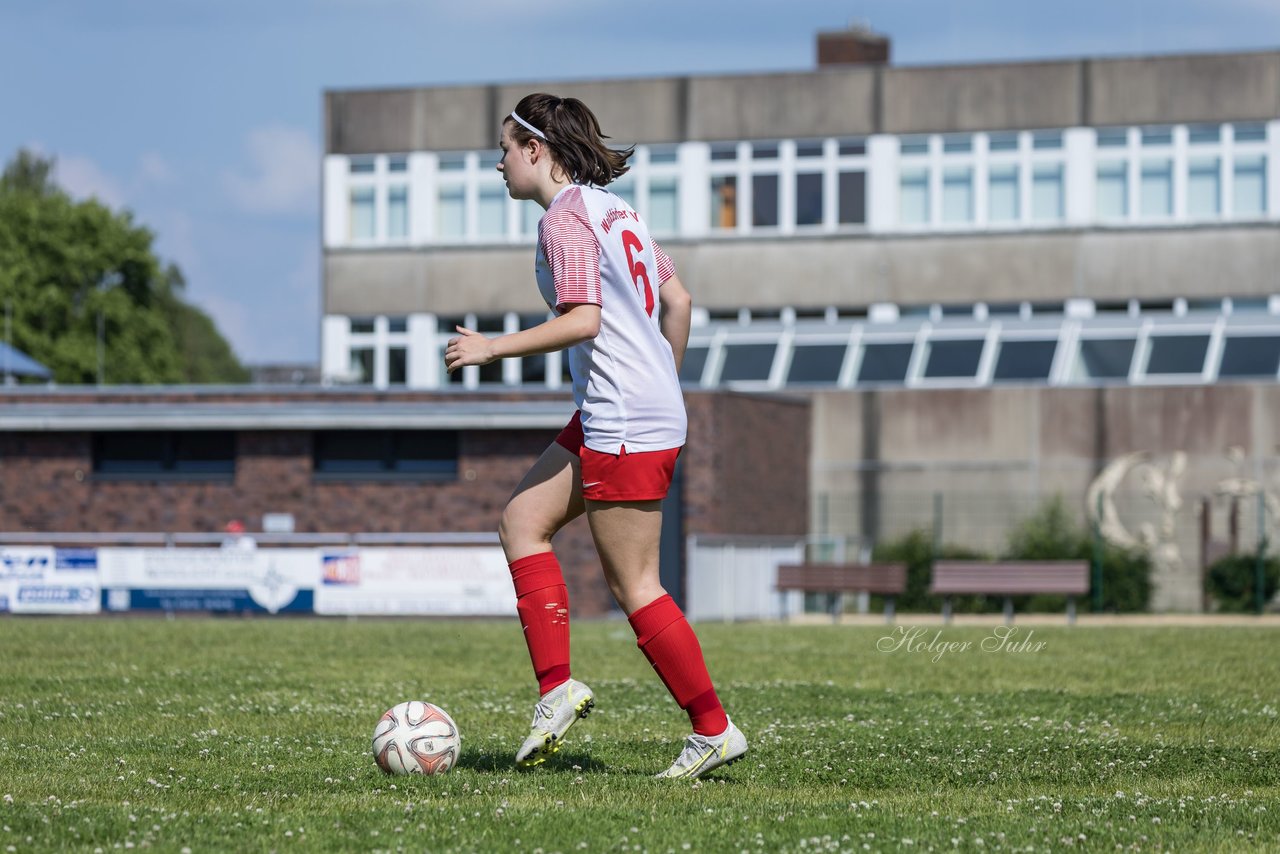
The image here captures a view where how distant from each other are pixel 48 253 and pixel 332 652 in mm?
52210

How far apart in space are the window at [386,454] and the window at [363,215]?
14042 mm

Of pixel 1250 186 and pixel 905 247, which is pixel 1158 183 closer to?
pixel 1250 186

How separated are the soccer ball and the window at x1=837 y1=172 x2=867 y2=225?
3456 centimetres

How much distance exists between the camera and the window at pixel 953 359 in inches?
1356

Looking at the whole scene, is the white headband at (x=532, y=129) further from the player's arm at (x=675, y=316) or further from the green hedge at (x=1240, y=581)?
the green hedge at (x=1240, y=581)

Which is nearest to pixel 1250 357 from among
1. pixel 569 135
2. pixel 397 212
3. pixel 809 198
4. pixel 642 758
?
pixel 809 198

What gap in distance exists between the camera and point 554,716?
272 inches

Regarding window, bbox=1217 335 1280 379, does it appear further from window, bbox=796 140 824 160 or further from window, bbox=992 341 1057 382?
window, bbox=796 140 824 160

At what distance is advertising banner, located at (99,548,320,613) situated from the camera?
25391mm

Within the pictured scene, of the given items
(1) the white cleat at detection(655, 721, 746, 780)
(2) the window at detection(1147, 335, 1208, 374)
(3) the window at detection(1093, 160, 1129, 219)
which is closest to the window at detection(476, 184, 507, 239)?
(3) the window at detection(1093, 160, 1129, 219)

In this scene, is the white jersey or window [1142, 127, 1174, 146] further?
window [1142, 127, 1174, 146]

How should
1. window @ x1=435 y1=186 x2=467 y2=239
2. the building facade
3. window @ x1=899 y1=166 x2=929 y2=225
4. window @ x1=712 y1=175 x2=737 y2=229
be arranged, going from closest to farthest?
the building facade < window @ x1=899 y1=166 x2=929 y2=225 < window @ x1=712 y1=175 x2=737 y2=229 < window @ x1=435 y1=186 x2=467 y2=239

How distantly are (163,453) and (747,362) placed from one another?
1159cm

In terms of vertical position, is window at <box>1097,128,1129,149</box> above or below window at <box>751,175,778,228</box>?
above
